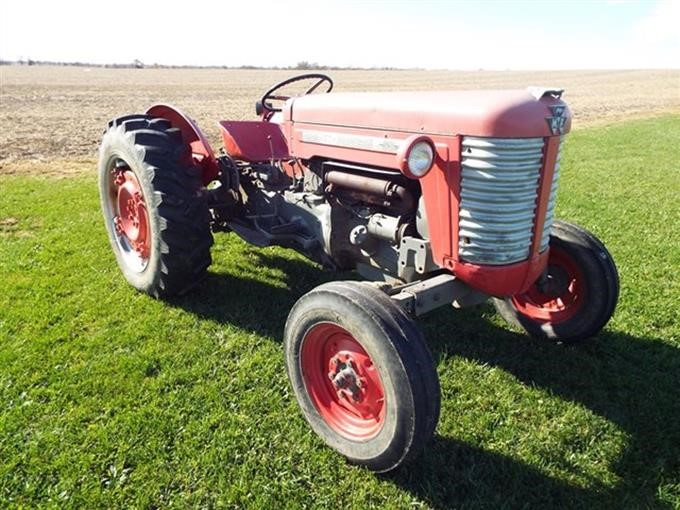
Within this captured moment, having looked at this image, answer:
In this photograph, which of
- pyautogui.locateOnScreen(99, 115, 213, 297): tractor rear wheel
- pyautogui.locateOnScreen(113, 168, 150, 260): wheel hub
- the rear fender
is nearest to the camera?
pyautogui.locateOnScreen(99, 115, 213, 297): tractor rear wheel

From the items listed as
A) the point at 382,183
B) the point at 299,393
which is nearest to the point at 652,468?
the point at 299,393

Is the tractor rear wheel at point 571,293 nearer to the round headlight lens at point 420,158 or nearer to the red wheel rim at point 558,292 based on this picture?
the red wheel rim at point 558,292

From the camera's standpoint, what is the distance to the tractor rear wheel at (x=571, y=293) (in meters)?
3.37

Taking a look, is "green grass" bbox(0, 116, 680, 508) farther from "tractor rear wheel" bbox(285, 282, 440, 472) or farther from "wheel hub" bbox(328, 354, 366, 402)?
"wheel hub" bbox(328, 354, 366, 402)

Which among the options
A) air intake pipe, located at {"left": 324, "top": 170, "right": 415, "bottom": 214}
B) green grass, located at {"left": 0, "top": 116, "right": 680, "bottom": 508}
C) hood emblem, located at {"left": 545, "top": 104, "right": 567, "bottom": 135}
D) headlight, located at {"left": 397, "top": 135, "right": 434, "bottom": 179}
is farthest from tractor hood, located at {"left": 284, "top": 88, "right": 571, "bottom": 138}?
green grass, located at {"left": 0, "top": 116, "right": 680, "bottom": 508}

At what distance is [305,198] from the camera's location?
3.71 meters

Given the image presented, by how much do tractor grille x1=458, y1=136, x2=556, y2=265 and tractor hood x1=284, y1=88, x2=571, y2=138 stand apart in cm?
7

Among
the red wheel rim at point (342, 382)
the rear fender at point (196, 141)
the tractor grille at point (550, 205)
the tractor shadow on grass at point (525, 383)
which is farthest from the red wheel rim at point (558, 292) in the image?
the rear fender at point (196, 141)

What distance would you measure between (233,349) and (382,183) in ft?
4.73

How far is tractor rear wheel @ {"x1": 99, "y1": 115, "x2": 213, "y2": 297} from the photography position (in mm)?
3689

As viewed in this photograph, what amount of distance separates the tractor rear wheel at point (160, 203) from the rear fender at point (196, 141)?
0.41 ft

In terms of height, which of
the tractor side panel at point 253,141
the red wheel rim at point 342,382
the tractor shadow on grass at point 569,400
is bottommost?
the tractor shadow on grass at point 569,400

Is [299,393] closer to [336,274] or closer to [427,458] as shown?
[427,458]

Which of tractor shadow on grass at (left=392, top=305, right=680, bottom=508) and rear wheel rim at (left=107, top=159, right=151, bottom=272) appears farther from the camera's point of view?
rear wheel rim at (left=107, top=159, right=151, bottom=272)
